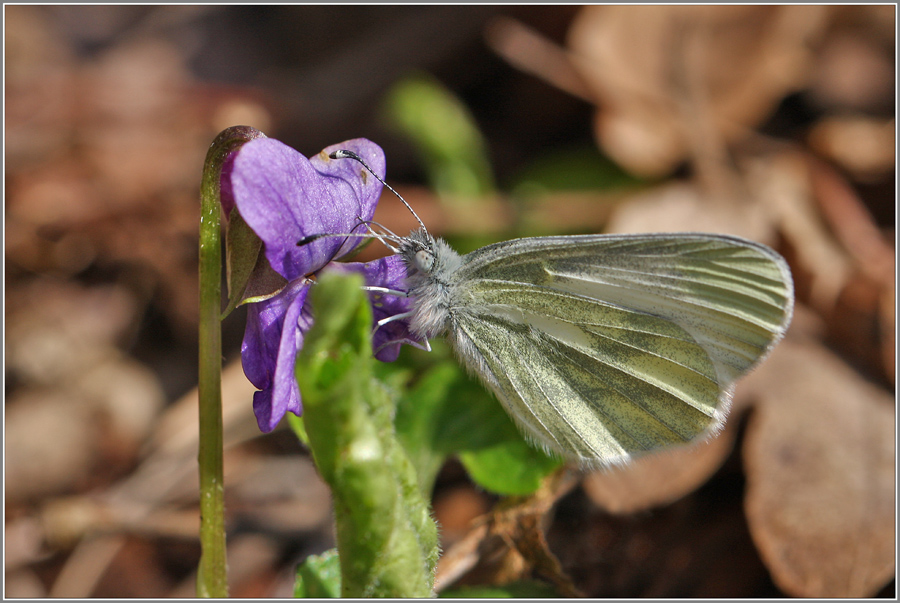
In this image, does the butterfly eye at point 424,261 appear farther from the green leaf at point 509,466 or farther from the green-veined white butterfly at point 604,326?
the green leaf at point 509,466

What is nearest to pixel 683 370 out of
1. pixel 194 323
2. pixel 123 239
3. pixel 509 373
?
pixel 509 373

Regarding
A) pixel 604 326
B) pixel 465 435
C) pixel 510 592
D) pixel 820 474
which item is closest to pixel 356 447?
pixel 510 592

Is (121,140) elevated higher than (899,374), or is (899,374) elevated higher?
(899,374)

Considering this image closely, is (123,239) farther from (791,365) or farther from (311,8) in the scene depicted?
(791,365)

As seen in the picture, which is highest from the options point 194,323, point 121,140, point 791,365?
point 791,365

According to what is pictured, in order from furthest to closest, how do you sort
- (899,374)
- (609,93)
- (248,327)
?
(609,93)
(899,374)
(248,327)

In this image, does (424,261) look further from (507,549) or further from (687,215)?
(687,215)

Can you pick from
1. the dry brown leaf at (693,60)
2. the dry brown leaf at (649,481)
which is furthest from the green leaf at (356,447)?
the dry brown leaf at (693,60)
